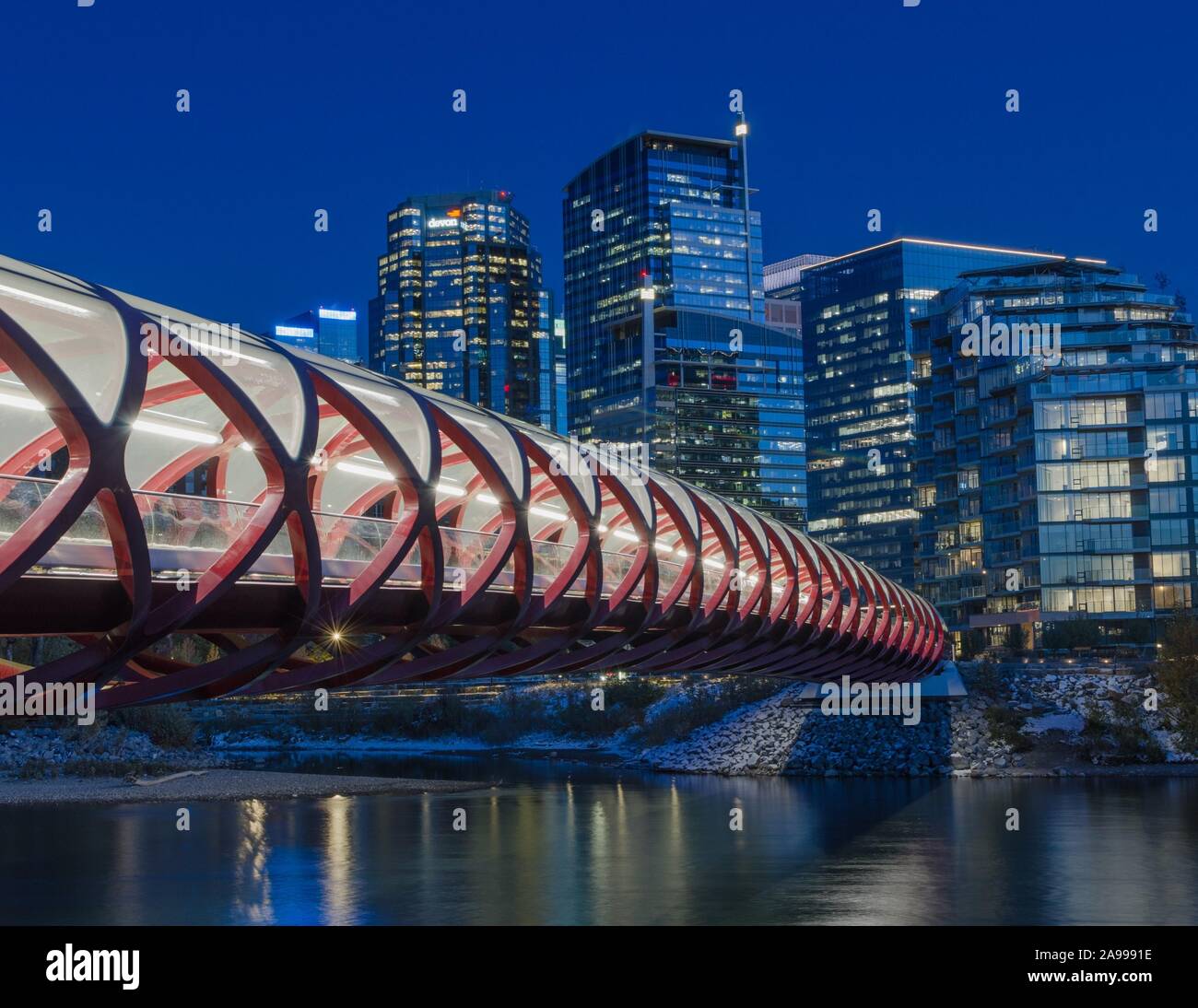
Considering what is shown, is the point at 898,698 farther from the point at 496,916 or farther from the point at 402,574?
the point at 402,574

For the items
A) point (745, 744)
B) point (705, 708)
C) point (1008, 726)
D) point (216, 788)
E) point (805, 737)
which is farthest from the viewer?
point (705, 708)

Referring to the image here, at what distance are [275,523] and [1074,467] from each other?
97756 millimetres

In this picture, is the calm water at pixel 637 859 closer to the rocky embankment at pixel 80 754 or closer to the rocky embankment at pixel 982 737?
the rocky embankment at pixel 982 737

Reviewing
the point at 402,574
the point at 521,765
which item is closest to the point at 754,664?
the point at 402,574

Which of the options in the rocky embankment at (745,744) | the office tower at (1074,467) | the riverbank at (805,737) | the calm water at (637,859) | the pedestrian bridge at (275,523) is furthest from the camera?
the office tower at (1074,467)

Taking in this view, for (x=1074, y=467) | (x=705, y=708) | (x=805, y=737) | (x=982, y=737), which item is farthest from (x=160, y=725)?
(x=1074, y=467)

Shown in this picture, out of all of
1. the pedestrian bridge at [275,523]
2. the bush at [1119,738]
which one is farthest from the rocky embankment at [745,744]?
the pedestrian bridge at [275,523]

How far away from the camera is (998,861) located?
41.3 m

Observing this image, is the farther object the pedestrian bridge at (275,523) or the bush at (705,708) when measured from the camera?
the bush at (705,708)

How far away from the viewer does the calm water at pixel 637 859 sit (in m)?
34.7

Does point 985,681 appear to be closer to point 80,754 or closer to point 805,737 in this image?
point 805,737

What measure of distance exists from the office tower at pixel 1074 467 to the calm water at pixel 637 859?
42.2 metres

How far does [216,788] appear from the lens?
70.5m
